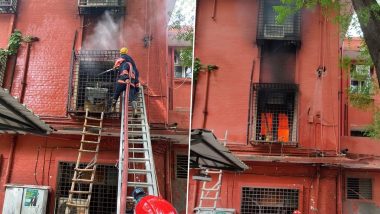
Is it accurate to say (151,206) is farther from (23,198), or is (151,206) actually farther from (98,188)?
(23,198)

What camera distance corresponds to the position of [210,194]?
5.71 feet

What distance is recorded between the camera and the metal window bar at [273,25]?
6.66ft

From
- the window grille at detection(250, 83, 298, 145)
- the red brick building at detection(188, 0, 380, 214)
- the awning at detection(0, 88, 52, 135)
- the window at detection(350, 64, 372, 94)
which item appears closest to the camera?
the awning at detection(0, 88, 52, 135)

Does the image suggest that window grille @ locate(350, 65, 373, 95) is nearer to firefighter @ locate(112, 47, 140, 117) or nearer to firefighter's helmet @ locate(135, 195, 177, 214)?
firefighter @ locate(112, 47, 140, 117)

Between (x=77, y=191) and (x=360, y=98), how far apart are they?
257 cm

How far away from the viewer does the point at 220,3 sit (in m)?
1.91

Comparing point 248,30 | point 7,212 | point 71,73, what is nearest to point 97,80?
point 71,73

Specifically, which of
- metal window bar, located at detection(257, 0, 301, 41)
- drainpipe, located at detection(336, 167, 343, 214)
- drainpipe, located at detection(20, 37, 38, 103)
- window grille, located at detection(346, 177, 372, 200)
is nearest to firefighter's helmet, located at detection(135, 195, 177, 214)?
drainpipe, located at detection(20, 37, 38, 103)

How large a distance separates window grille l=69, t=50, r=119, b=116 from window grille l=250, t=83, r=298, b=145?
968mm

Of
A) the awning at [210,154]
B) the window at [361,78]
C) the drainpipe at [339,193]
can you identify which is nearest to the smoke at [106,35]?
the awning at [210,154]

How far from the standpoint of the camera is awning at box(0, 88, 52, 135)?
99 centimetres

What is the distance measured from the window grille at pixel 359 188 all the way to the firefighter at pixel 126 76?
1979mm

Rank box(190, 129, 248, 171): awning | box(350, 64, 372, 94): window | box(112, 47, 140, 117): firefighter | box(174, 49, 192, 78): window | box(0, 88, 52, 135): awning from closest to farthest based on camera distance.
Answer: box(0, 88, 52, 135): awning → box(112, 47, 140, 117): firefighter → box(174, 49, 192, 78): window → box(190, 129, 248, 171): awning → box(350, 64, 372, 94): window

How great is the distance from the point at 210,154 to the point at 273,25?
0.71m
